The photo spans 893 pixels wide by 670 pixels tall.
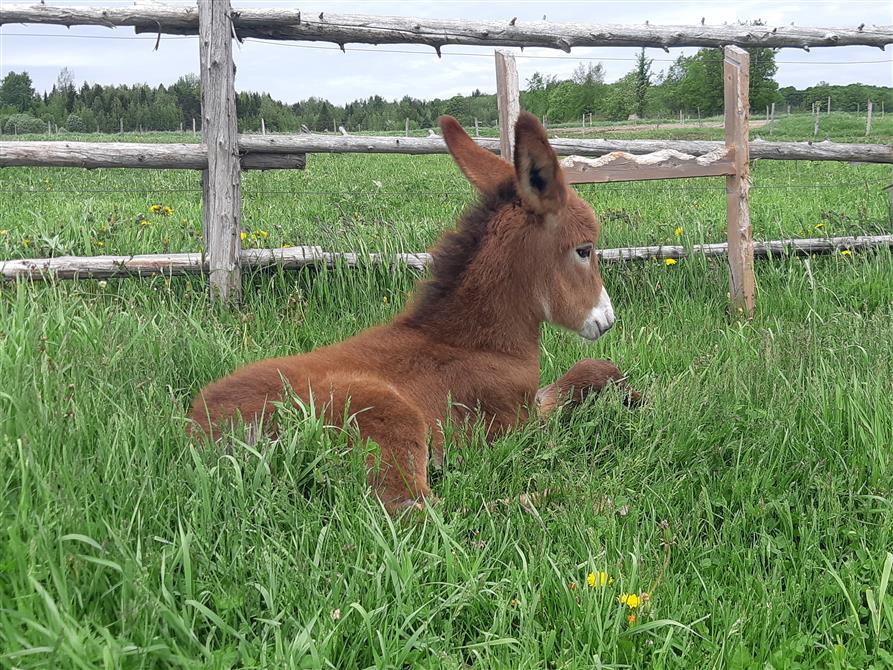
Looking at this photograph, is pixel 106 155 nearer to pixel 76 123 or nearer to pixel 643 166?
pixel 643 166

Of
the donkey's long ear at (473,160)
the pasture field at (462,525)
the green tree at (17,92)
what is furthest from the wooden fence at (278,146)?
the green tree at (17,92)

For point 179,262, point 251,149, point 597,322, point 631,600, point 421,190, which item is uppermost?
point 251,149

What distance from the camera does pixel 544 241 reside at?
3.45 m

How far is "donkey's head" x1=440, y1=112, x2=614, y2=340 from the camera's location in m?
3.39

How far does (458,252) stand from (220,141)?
9.08 ft

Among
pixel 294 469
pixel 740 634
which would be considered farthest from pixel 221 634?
pixel 740 634

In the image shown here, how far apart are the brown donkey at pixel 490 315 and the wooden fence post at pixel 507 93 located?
2.21 metres

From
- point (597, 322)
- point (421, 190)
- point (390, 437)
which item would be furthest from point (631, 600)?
point (421, 190)

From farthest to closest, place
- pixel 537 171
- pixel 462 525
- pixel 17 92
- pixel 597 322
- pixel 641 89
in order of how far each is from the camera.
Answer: pixel 17 92 → pixel 641 89 → pixel 597 322 → pixel 537 171 → pixel 462 525

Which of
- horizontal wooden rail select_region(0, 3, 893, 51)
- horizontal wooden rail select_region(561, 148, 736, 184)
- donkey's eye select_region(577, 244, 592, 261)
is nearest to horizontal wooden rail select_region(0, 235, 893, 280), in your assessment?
horizontal wooden rail select_region(561, 148, 736, 184)

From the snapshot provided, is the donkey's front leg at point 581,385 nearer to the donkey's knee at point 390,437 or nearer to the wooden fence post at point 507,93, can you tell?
the donkey's knee at point 390,437

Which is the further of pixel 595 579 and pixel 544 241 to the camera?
pixel 544 241

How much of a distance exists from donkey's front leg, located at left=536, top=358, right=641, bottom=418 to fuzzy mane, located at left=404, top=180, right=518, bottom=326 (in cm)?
68

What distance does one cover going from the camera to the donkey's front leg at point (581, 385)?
12.0ft
